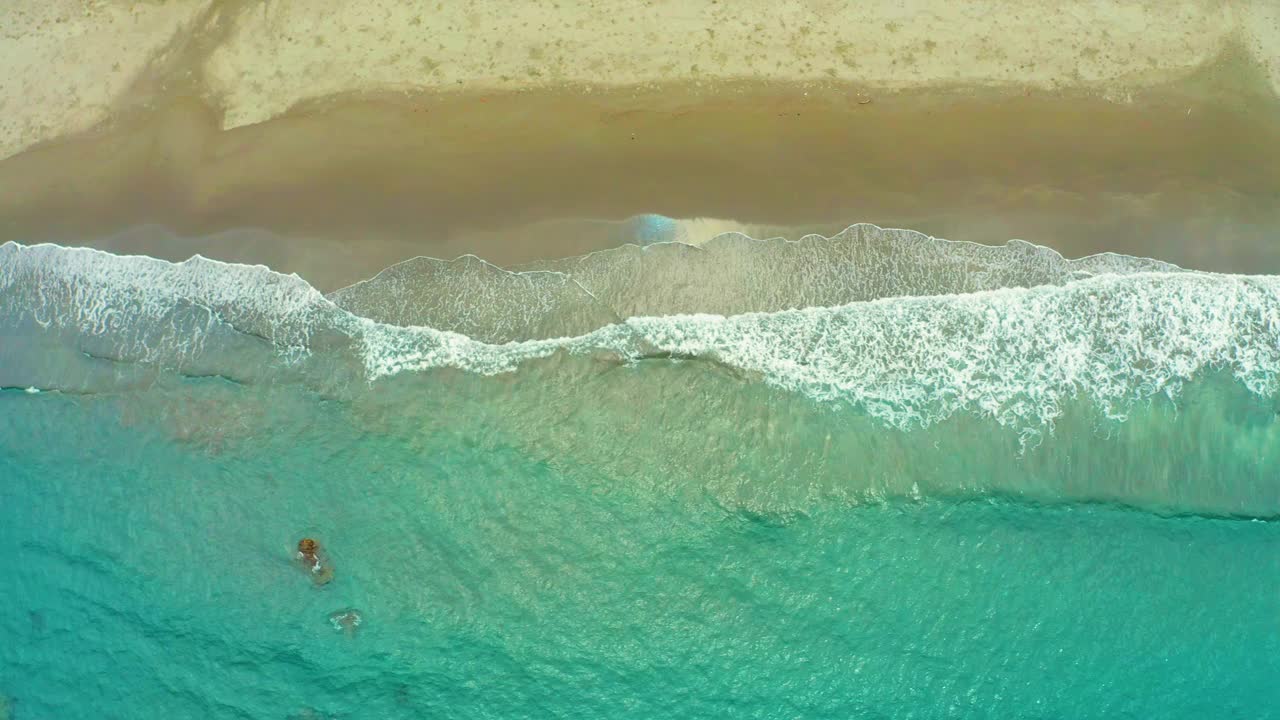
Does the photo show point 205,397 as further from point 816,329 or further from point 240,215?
point 816,329

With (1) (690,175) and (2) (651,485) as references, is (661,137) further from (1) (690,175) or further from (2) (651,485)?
(2) (651,485)

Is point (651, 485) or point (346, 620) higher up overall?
point (651, 485)

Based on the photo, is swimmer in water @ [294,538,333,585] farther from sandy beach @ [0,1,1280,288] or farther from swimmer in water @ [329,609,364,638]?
sandy beach @ [0,1,1280,288]

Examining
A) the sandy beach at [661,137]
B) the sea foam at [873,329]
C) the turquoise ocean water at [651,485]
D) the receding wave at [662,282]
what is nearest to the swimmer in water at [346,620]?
the turquoise ocean water at [651,485]

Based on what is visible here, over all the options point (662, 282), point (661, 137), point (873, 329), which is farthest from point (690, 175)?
point (873, 329)

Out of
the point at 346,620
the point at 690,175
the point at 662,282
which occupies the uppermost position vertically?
the point at 690,175

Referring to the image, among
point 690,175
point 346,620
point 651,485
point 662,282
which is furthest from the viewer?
point 690,175
